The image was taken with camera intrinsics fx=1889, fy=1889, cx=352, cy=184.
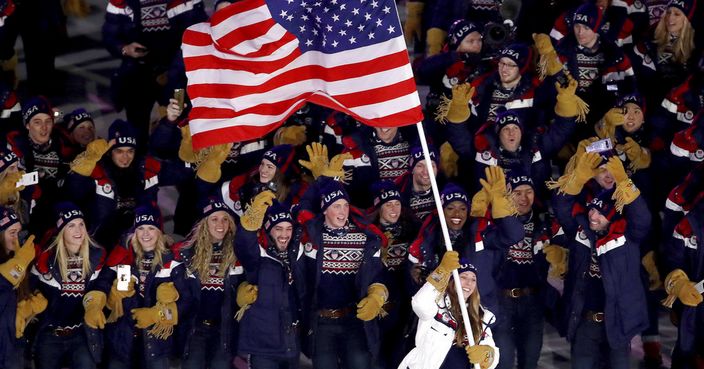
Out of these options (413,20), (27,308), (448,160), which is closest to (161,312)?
(27,308)

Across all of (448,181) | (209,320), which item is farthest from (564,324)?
(209,320)

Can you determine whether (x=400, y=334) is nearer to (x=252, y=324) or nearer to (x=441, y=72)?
(x=252, y=324)

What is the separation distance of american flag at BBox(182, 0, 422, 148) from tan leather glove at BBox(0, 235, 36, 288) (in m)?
2.29

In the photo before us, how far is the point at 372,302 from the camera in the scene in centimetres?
1456

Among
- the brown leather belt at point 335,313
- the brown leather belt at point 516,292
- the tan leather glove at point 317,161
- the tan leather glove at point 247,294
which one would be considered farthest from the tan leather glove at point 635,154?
the tan leather glove at point 247,294

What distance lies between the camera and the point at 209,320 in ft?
49.0

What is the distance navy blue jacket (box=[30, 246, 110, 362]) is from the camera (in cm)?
1482

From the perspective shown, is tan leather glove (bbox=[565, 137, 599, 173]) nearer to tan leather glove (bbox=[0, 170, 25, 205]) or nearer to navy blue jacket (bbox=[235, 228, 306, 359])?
navy blue jacket (bbox=[235, 228, 306, 359])

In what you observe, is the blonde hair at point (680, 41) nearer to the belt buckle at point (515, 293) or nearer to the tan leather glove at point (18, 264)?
the belt buckle at point (515, 293)

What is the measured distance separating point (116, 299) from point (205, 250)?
807 millimetres

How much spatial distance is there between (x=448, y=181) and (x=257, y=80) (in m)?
3.73

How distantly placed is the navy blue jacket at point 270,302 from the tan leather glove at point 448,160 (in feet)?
6.47

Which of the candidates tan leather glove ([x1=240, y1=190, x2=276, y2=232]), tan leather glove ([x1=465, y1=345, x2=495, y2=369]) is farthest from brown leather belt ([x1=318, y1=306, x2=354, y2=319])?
tan leather glove ([x1=465, y1=345, x2=495, y2=369])

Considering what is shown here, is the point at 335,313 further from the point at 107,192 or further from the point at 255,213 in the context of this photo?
the point at 107,192
